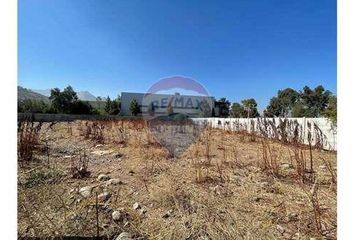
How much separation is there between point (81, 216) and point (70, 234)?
0.19m

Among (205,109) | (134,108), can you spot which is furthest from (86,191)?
(134,108)

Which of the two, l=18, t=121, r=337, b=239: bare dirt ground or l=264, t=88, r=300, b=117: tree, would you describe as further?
l=264, t=88, r=300, b=117: tree

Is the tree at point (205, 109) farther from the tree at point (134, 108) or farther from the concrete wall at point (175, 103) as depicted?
the tree at point (134, 108)

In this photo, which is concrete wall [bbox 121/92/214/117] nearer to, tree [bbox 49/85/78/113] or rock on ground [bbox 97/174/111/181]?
rock on ground [bbox 97/174/111/181]

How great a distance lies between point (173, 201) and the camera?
1.66 metres

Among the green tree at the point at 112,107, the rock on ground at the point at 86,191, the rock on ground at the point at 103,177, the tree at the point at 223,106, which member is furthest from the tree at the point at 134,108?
the rock on ground at the point at 86,191

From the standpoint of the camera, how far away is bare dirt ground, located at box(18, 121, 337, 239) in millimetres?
1263

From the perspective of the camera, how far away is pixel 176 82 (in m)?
4.55

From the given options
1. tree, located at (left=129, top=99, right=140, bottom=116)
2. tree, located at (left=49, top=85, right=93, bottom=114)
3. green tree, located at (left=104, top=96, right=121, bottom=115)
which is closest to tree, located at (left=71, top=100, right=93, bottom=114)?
tree, located at (left=49, top=85, right=93, bottom=114)

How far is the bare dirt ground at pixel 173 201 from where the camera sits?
1.26 metres
